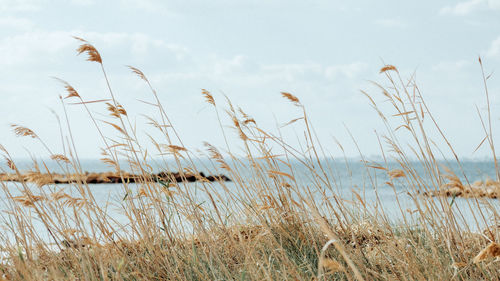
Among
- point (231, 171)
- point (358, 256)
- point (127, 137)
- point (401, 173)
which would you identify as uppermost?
point (127, 137)

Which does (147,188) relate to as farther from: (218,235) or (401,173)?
(401,173)

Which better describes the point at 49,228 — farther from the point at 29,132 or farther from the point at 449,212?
the point at 449,212

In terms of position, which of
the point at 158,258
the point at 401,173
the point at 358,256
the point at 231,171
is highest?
the point at 231,171

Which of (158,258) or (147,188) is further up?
(147,188)

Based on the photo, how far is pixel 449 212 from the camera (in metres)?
2.09

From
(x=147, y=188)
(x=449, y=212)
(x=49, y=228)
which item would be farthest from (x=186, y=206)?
(x=449, y=212)

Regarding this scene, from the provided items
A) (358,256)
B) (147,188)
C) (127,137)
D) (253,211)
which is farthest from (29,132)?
(358,256)

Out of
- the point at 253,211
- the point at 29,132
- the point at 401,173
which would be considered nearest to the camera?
the point at 401,173

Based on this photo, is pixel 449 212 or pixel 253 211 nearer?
pixel 449 212

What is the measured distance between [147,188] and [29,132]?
2.10 feet

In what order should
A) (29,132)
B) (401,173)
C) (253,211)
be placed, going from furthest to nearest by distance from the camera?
(253,211) < (29,132) < (401,173)

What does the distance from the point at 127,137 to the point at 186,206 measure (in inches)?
18.4

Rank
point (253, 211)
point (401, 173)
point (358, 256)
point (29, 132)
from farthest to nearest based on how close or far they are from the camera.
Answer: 1. point (253, 211)
2. point (29, 132)
3. point (358, 256)
4. point (401, 173)

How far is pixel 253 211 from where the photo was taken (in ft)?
8.02
